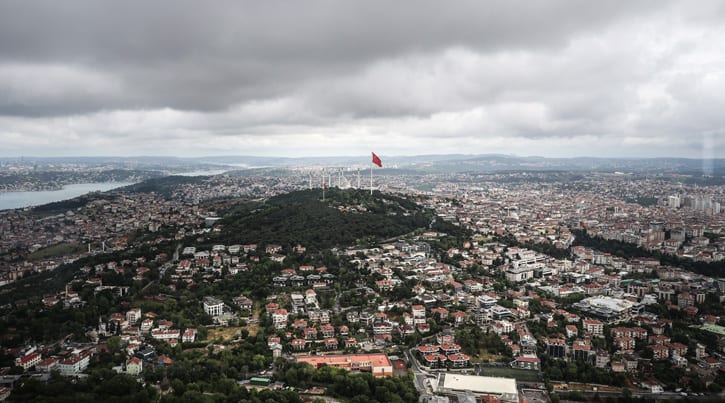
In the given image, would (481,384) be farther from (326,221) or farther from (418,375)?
(326,221)

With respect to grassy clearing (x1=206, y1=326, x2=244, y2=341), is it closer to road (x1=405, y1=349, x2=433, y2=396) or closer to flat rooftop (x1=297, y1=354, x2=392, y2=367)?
flat rooftop (x1=297, y1=354, x2=392, y2=367)

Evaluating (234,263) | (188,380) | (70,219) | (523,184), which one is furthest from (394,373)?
(523,184)

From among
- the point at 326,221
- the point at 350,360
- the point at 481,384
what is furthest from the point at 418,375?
the point at 326,221

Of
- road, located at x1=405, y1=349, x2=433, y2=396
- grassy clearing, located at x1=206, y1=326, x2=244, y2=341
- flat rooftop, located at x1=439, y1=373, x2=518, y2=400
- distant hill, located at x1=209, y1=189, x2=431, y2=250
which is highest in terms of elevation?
distant hill, located at x1=209, y1=189, x2=431, y2=250

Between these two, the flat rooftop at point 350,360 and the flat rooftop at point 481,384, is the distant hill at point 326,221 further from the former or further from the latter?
the flat rooftop at point 481,384

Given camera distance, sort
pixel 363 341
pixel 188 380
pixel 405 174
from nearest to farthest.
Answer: pixel 188 380 → pixel 363 341 → pixel 405 174

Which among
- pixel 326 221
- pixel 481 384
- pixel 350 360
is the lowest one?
pixel 481 384

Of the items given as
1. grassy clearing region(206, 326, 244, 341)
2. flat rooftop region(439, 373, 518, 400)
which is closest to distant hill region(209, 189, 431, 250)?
grassy clearing region(206, 326, 244, 341)

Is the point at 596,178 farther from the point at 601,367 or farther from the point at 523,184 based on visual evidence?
the point at 601,367
